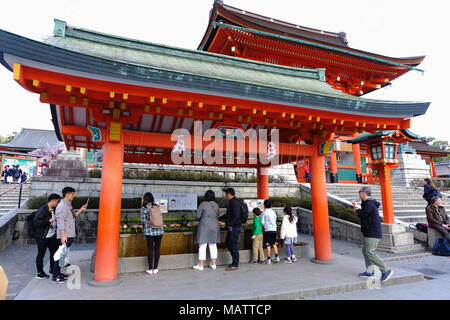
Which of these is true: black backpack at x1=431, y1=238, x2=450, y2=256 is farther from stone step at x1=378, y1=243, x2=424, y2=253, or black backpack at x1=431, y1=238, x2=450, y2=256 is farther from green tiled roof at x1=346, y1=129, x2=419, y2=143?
green tiled roof at x1=346, y1=129, x2=419, y2=143

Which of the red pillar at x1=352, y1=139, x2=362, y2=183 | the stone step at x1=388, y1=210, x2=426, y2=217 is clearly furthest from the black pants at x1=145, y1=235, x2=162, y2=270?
the red pillar at x1=352, y1=139, x2=362, y2=183

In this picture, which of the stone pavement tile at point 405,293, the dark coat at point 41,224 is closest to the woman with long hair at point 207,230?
the stone pavement tile at point 405,293

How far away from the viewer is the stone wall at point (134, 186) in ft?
36.8

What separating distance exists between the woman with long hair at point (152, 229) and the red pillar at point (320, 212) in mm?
4215

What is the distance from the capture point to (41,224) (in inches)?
204

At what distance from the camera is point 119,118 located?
5379 mm

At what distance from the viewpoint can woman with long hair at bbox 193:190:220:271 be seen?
6035 millimetres

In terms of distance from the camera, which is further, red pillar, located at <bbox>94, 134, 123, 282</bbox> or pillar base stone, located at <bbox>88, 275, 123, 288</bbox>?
red pillar, located at <bbox>94, 134, 123, 282</bbox>

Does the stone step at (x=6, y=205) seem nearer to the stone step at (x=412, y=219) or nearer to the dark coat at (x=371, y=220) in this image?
the dark coat at (x=371, y=220)

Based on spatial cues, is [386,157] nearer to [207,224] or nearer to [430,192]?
[430,192]

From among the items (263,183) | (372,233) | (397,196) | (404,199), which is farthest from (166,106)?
(397,196)

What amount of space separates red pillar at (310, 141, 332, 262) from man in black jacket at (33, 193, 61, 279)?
634 cm

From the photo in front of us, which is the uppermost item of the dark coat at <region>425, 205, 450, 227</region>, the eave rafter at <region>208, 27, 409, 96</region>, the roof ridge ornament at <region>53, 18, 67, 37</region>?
the eave rafter at <region>208, 27, 409, 96</region>
